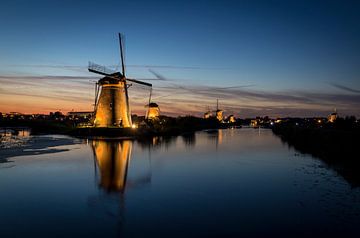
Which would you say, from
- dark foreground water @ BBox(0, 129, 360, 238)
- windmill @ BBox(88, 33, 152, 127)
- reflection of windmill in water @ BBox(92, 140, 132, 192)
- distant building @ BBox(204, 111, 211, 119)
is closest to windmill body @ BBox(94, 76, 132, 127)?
windmill @ BBox(88, 33, 152, 127)

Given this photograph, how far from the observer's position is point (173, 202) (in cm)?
1004

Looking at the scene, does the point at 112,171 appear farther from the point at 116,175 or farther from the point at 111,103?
the point at 111,103

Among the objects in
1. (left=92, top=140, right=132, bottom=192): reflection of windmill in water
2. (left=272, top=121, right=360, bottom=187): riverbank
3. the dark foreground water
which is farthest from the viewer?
(left=272, top=121, right=360, bottom=187): riverbank

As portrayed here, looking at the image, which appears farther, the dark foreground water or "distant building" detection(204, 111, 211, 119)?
"distant building" detection(204, 111, 211, 119)

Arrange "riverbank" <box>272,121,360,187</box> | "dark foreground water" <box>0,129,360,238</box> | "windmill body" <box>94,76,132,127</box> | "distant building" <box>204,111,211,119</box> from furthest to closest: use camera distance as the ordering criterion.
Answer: "distant building" <box>204,111,211,119</box> → "windmill body" <box>94,76,132,127</box> → "riverbank" <box>272,121,360,187</box> → "dark foreground water" <box>0,129,360,238</box>

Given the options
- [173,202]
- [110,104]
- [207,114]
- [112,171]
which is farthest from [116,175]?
[207,114]

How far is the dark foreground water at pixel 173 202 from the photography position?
7.48m

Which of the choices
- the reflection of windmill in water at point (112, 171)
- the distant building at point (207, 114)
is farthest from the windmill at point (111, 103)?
the distant building at point (207, 114)

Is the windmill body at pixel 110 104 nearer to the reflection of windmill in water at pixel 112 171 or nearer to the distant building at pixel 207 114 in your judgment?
the reflection of windmill in water at pixel 112 171

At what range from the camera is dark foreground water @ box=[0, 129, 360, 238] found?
24.5 feet

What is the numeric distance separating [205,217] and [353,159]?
14.6m

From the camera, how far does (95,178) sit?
13.9 metres

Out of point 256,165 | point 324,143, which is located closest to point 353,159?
point 256,165

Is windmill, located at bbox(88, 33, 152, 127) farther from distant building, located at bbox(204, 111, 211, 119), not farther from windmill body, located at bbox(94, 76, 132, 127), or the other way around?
distant building, located at bbox(204, 111, 211, 119)
